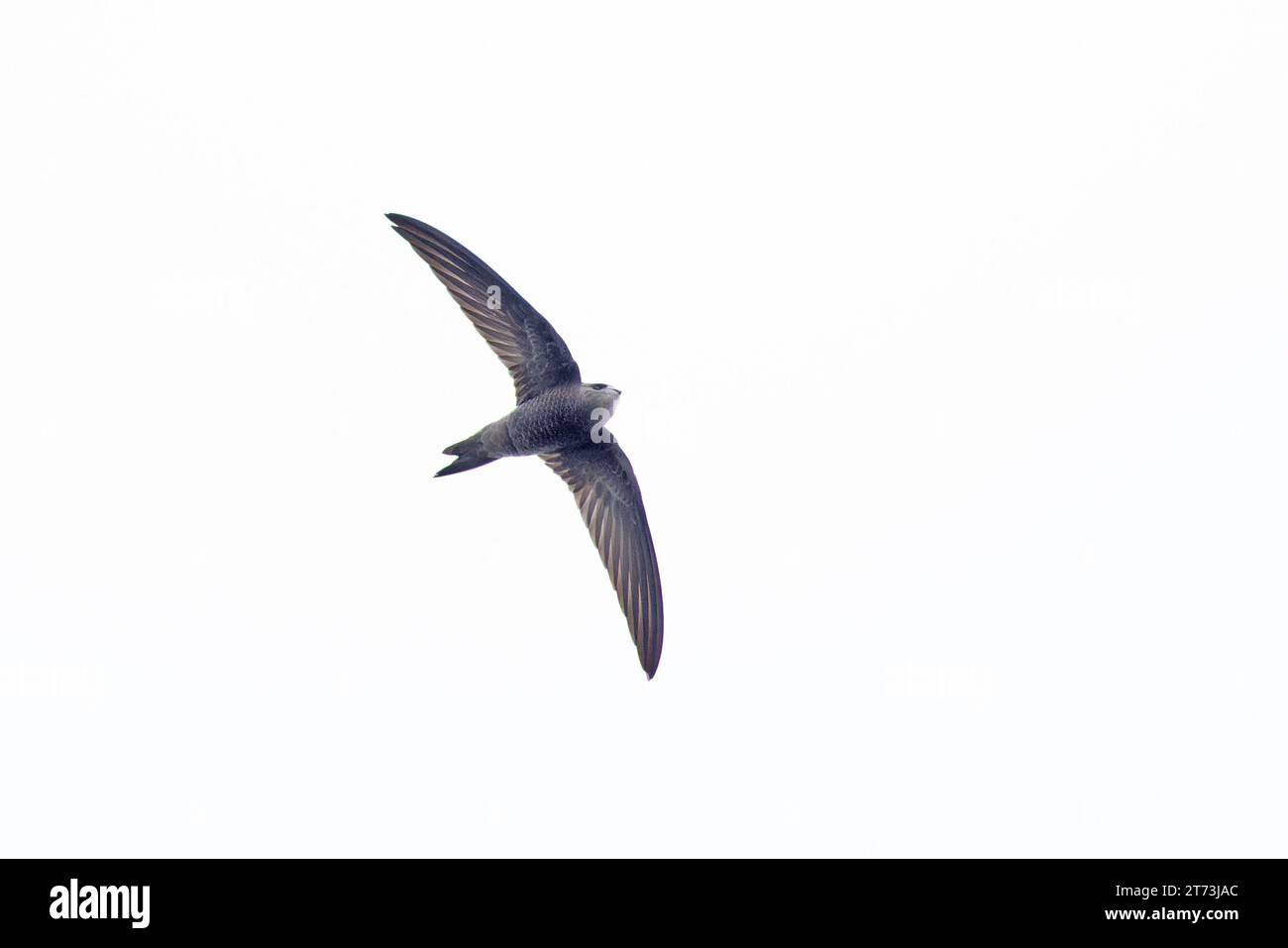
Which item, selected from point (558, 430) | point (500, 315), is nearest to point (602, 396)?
point (558, 430)

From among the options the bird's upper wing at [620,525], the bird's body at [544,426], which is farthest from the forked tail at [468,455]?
the bird's upper wing at [620,525]

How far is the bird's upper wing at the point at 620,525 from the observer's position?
7449 millimetres

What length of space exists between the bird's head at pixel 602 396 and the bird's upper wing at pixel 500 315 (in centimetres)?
23

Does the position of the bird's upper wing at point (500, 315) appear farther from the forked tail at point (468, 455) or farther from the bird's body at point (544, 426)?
the forked tail at point (468, 455)

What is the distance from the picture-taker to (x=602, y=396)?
23.6 feet

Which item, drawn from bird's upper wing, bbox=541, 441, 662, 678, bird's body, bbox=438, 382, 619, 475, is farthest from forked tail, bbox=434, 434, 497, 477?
bird's upper wing, bbox=541, 441, 662, 678

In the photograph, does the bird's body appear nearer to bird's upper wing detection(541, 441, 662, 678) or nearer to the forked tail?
the forked tail

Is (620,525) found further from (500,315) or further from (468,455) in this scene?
(500,315)

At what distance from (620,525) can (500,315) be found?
1337 millimetres

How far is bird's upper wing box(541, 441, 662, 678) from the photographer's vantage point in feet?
24.4

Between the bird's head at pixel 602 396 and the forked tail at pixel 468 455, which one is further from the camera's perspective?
the forked tail at pixel 468 455

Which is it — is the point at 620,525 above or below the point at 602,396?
below
